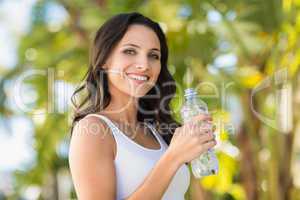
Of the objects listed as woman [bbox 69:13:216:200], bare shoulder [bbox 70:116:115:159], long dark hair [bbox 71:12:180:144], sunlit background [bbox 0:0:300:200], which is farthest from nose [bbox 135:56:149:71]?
sunlit background [bbox 0:0:300:200]

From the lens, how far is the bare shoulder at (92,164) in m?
1.66

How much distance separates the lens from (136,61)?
189 cm

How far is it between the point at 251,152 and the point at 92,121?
188 inches

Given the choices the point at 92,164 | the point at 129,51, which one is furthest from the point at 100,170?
the point at 129,51

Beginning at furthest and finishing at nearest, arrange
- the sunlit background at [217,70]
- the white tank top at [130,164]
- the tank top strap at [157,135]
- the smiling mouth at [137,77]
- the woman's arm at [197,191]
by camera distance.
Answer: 1. the woman's arm at [197,191]
2. the sunlit background at [217,70]
3. the tank top strap at [157,135]
4. the smiling mouth at [137,77]
5. the white tank top at [130,164]

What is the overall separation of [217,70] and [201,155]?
3.87m

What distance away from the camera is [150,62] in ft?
6.29

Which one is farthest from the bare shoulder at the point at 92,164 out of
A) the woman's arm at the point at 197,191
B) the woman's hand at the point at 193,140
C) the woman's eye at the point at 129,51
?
the woman's arm at the point at 197,191

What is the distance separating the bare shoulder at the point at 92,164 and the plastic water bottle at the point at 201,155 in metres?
0.25

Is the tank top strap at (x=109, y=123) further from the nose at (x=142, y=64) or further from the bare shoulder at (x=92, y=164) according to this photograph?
the nose at (x=142, y=64)

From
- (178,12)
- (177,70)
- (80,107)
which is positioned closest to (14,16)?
(178,12)

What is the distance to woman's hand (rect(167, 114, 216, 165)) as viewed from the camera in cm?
163

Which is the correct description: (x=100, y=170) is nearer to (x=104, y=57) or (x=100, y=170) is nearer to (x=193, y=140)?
(x=193, y=140)

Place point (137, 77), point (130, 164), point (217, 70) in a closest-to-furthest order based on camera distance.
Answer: point (130, 164) → point (137, 77) → point (217, 70)
